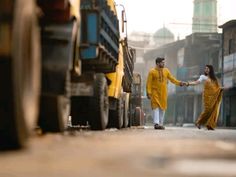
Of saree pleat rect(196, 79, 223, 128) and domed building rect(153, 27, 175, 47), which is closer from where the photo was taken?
saree pleat rect(196, 79, 223, 128)

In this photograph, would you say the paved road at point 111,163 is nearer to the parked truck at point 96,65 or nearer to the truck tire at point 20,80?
the truck tire at point 20,80

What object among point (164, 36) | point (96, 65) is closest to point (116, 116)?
point (96, 65)

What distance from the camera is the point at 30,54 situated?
4.56 m

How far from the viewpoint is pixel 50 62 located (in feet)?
18.5

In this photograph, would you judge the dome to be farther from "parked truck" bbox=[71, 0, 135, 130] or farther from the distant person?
"parked truck" bbox=[71, 0, 135, 130]

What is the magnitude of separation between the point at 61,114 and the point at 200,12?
Result: 5588 centimetres

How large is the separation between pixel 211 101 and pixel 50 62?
33.0ft

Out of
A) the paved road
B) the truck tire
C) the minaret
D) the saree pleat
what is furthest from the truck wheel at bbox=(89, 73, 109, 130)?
the minaret

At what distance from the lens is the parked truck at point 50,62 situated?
415cm

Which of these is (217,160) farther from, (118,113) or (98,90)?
(118,113)

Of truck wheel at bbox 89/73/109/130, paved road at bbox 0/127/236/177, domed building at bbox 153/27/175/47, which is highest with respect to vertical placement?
domed building at bbox 153/27/175/47

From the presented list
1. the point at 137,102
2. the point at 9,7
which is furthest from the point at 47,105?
the point at 137,102

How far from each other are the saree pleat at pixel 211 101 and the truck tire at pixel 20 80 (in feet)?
35.6

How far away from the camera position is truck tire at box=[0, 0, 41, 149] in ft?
13.5
